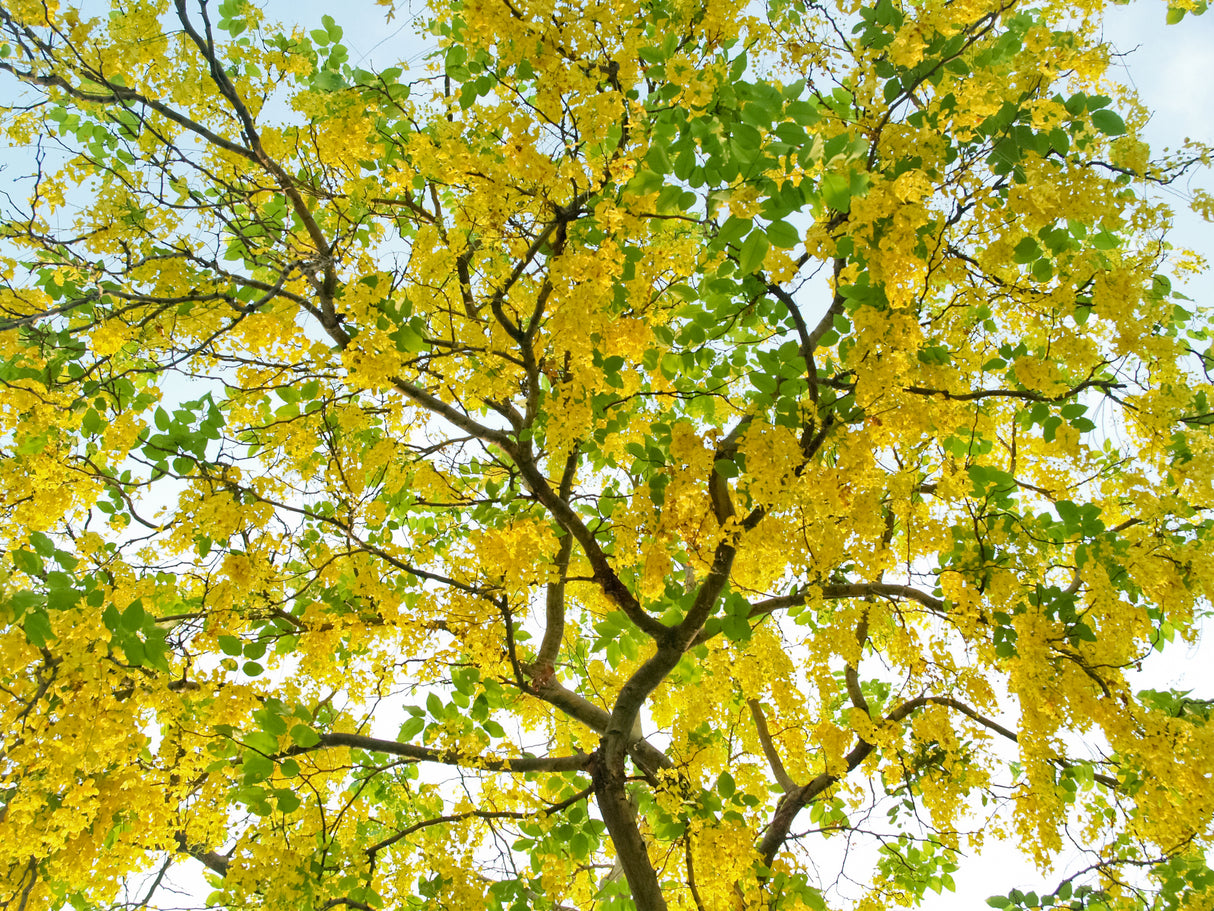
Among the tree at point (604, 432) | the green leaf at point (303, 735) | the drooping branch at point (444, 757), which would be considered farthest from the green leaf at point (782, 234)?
the green leaf at point (303, 735)

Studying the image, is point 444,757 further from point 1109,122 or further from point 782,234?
point 1109,122

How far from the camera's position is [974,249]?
2.69 meters

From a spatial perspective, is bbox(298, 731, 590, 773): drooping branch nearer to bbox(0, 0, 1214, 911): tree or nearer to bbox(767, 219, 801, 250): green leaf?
bbox(0, 0, 1214, 911): tree

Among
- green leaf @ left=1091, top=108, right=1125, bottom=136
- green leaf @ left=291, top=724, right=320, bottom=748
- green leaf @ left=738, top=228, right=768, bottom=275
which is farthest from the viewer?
green leaf @ left=291, top=724, right=320, bottom=748

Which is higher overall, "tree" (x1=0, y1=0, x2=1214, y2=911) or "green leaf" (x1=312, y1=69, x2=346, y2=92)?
"green leaf" (x1=312, y1=69, x2=346, y2=92)

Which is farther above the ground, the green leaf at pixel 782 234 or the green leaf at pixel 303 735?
the green leaf at pixel 782 234

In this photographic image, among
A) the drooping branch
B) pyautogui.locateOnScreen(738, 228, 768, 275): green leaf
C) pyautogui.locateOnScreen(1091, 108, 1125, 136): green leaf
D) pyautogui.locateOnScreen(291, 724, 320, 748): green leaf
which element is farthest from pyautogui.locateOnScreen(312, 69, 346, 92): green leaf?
pyautogui.locateOnScreen(1091, 108, 1125, 136): green leaf

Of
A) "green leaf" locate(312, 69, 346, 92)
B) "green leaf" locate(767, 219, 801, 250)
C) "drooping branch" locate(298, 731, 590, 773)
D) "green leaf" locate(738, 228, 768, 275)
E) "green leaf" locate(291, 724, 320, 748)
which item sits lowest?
"green leaf" locate(291, 724, 320, 748)

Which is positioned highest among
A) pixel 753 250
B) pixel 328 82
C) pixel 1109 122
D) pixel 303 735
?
pixel 328 82

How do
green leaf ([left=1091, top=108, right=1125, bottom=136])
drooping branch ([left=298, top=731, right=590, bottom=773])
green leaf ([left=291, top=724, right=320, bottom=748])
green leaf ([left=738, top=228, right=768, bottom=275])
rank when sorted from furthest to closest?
drooping branch ([left=298, top=731, right=590, bottom=773]), green leaf ([left=291, top=724, right=320, bottom=748]), green leaf ([left=1091, top=108, right=1125, bottom=136]), green leaf ([left=738, top=228, right=768, bottom=275])

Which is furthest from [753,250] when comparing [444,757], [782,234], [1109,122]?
[444,757]

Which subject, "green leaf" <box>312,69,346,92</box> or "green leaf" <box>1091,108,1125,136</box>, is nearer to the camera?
"green leaf" <box>1091,108,1125,136</box>

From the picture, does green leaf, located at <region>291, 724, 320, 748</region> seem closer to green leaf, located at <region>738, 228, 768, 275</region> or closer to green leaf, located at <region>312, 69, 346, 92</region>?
green leaf, located at <region>738, 228, 768, 275</region>

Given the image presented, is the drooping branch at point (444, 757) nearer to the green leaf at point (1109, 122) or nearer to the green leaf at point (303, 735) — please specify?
the green leaf at point (303, 735)
